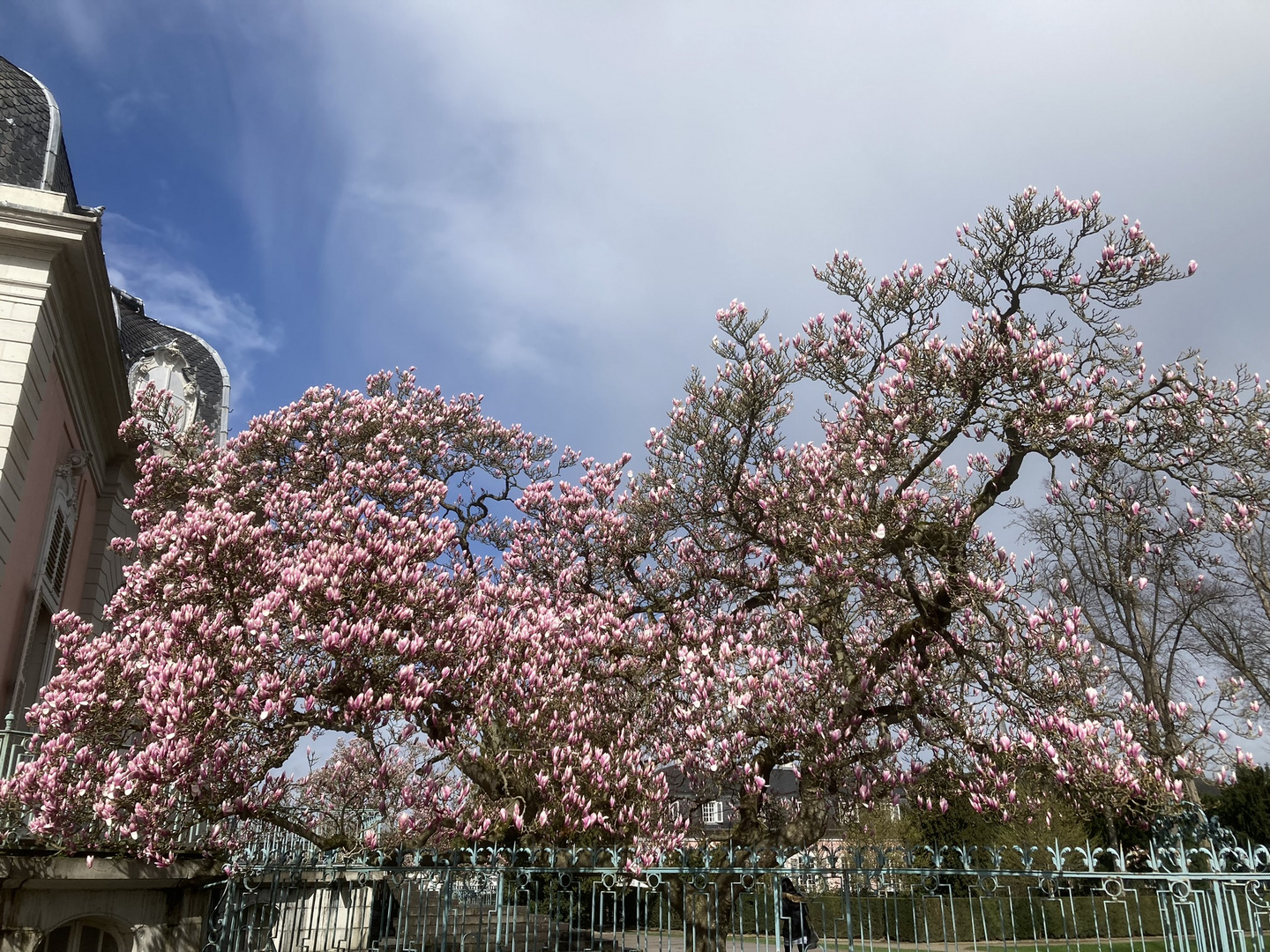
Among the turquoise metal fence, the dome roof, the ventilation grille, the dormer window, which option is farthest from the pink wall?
the turquoise metal fence

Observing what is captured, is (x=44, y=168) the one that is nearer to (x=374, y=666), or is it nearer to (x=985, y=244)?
(x=374, y=666)

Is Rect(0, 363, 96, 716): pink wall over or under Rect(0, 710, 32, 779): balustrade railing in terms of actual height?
over

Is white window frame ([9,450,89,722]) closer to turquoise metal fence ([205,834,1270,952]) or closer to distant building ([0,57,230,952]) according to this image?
distant building ([0,57,230,952])

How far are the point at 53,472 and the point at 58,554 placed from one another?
1957 mm

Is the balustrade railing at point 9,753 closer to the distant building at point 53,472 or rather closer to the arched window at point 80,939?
the distant building at point 53,472

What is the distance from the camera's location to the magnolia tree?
844cm

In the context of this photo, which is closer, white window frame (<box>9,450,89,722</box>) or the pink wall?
the pink wall

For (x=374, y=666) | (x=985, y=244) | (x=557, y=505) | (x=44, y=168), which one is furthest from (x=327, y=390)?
(x=985, y=244)

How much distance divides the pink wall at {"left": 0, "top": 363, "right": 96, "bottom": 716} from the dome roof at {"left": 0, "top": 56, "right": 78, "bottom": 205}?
3119 mm

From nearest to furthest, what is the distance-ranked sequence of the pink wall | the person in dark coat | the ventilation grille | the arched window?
the person in dark coat, the arched window, the pink wall, the ventilation grille

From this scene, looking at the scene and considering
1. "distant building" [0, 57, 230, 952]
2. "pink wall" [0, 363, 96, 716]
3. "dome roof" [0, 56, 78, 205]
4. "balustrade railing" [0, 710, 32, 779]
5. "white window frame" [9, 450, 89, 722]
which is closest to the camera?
"balustrade railing" [0, 710, 32, 779]

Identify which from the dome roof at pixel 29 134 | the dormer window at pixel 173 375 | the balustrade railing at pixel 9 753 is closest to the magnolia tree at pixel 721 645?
the balustrade railing at pixel 9 753

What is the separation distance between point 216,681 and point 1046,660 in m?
8.39

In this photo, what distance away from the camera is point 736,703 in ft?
29.3
